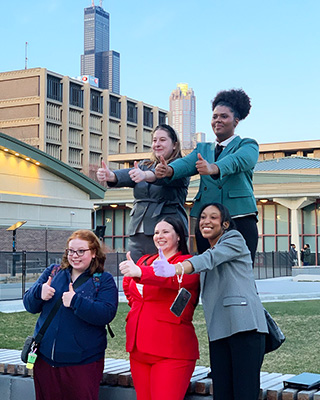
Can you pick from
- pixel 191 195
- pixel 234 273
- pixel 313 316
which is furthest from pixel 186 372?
pixel 191 195

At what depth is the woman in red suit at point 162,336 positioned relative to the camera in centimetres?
478

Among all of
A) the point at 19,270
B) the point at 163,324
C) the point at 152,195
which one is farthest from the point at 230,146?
the point at 19,270

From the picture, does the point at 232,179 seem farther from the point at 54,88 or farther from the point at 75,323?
the point at 54,88

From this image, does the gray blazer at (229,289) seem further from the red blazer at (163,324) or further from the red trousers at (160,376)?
the red trousers at (160,376)

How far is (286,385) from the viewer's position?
5.04 m

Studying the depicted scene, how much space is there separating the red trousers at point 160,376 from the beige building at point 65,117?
265 ft

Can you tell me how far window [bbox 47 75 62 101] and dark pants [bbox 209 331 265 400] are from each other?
3267 inches

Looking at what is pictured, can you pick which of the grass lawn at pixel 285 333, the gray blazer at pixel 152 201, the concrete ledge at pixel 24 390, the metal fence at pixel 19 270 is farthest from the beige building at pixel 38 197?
the gray blazer at pixel 152 201

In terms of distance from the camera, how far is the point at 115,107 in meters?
97.1

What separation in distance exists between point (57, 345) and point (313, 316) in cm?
938

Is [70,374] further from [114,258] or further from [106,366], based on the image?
[114,258]

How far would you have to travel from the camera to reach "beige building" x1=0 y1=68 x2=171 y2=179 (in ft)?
277

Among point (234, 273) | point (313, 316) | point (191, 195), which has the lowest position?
point (313, 316)

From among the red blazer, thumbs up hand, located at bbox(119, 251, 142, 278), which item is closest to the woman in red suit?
the red blazer
